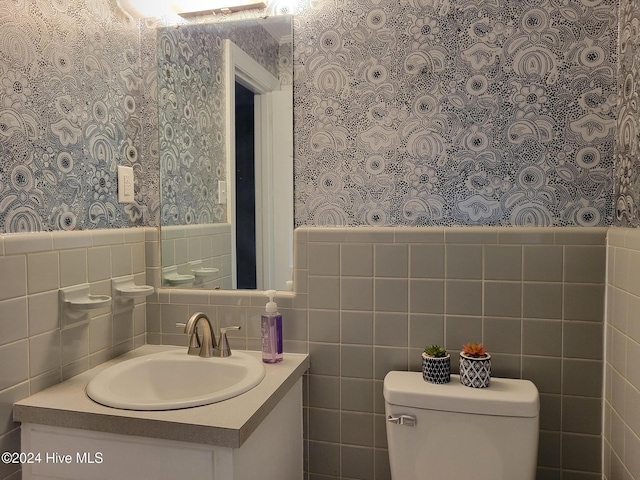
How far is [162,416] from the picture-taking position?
1029mm

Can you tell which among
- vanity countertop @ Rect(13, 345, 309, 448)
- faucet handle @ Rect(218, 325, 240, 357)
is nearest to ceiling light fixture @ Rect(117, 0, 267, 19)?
faucet handle @ Rect(218, 325, 240, 357)

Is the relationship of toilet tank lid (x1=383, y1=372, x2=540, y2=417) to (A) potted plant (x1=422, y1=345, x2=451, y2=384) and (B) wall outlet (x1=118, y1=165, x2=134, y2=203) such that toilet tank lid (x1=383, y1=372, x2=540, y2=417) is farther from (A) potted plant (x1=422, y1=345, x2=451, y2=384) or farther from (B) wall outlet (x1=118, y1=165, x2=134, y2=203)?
(B) wall outlet (x1=118, y1=165, x2=134, y2=203)

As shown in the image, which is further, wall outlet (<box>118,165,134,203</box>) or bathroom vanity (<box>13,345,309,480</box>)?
wall outlet (<box>118,165,134,203</box>)

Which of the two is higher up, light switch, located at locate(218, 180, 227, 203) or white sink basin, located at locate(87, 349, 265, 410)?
light switch, located at locate(218, 180, 227, 203)

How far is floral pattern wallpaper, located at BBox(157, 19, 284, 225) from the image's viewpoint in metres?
1.59

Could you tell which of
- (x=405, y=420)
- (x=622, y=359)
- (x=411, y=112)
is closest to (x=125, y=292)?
(x=405, y=420)

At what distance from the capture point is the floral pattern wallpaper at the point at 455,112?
131cm

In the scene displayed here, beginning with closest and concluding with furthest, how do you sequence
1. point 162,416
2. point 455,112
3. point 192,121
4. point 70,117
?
point 162,416 < point 70,117 < point 455,112 < point 192,121

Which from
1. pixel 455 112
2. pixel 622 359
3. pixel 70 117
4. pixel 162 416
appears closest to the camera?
pixel 162 416

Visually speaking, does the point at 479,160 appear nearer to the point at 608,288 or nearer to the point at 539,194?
the point at 539,194

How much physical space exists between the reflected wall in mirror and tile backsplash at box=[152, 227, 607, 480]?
10 centimetres

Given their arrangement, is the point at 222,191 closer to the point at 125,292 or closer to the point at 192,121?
the point at 192,121

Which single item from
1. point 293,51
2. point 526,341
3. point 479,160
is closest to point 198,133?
point 293,51

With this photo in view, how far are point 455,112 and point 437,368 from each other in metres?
0.73
